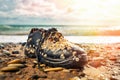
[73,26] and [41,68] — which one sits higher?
[73,26]

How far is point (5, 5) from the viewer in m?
1.27

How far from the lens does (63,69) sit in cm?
102

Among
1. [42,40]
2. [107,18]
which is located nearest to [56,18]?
[42,40]

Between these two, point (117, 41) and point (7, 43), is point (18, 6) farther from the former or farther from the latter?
point (117, 41)

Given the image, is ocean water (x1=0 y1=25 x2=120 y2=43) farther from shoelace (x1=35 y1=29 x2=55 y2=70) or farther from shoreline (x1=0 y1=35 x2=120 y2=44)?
shoelace (x1=35 y1=29 x2=55 y2=70)

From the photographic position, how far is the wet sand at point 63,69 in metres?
0.98

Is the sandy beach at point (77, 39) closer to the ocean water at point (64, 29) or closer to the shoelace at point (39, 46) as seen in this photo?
the ocean water at point (64, 29)

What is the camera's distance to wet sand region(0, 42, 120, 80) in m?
0.98

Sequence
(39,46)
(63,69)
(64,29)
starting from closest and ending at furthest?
(63,69) → (39,46) → (64,29)

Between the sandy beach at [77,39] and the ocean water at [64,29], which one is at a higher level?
the ocean water at [64,29]

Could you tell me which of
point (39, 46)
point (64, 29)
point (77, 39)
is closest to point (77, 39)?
point (77, 39)

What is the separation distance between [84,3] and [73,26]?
15cm

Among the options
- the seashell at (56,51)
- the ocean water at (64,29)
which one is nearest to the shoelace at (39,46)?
the seashell at (56,51)

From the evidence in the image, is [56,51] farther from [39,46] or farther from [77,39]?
[77,39]
